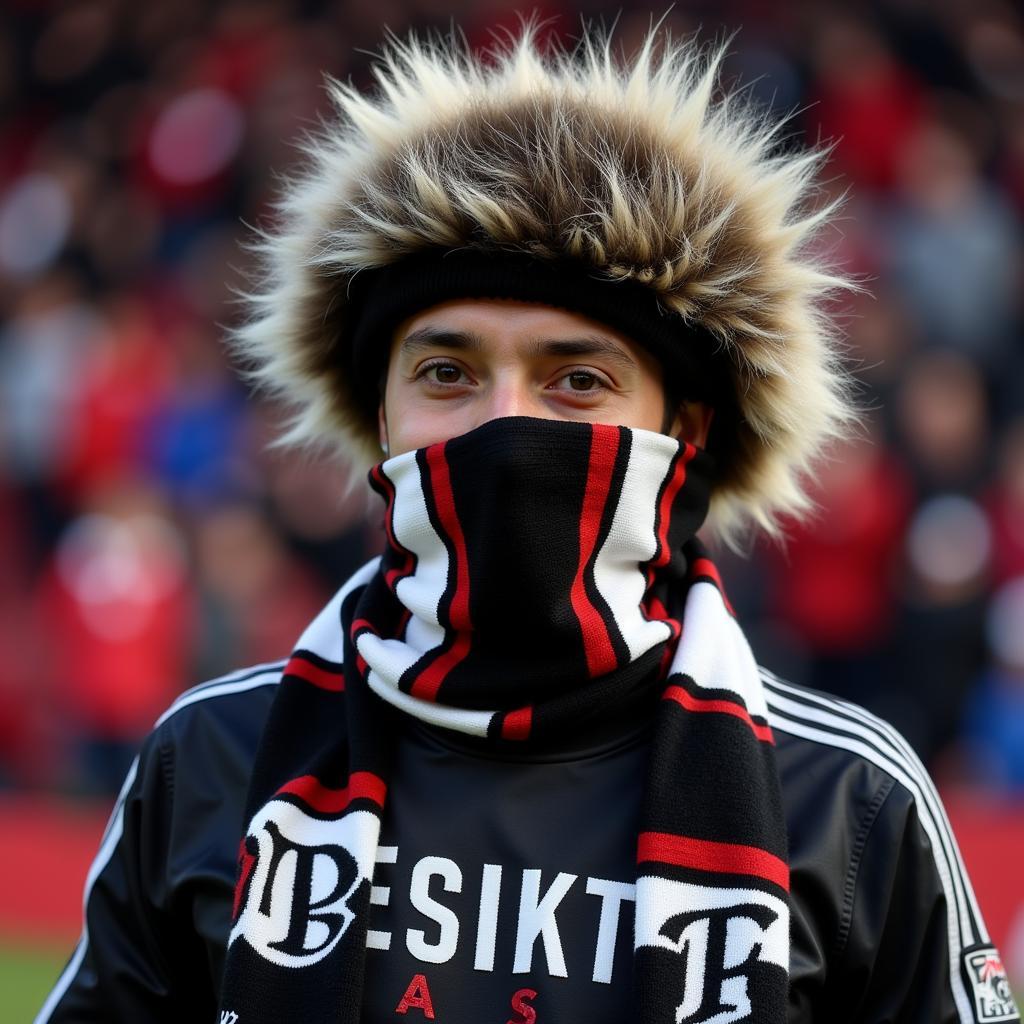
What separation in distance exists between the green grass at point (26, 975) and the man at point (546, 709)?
324 centimetres

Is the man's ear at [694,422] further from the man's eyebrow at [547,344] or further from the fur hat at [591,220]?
the man's eyebrow at [547,344]

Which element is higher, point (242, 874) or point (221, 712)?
point (221, 712)

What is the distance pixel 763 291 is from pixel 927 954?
98 centimetres

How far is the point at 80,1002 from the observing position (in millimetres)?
2283

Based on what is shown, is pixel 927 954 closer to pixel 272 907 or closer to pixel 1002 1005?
pixel 1002 1005

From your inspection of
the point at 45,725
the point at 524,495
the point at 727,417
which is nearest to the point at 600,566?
the point at 524,495

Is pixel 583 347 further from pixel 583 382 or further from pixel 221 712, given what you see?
pixel 221 712

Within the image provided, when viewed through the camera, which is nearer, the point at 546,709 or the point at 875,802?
the point at 546,709

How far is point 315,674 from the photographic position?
2.36 meters

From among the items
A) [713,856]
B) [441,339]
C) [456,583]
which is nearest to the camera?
[713,856]

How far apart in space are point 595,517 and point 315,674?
0.50 m

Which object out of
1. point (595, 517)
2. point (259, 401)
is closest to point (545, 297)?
point (595, 517)

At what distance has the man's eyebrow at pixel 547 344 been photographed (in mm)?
2236

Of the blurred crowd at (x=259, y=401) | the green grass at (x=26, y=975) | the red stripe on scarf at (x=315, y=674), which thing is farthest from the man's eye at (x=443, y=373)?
the green grass at (x=26, y=975)
